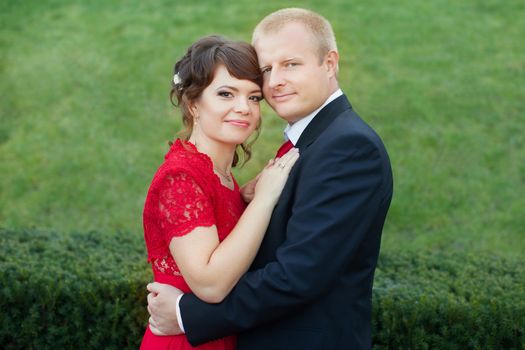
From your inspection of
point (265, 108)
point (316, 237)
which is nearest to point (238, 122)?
point (316, 237)

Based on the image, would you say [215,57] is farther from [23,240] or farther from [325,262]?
[23,240]

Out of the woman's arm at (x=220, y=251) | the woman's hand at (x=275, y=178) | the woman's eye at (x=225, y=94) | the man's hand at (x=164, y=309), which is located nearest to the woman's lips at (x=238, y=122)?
the woman's eye at (x=225, y=94)

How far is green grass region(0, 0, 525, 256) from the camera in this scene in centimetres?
818

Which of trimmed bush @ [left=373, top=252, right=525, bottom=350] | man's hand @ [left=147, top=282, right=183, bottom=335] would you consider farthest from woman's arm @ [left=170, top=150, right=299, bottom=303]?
trimmed bush @ [left=373, top=252, right=525, bottom=350]

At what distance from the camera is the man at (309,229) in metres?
2.64

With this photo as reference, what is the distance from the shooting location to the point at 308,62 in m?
3.00

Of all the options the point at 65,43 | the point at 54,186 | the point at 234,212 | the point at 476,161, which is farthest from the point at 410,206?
the point at 65,43

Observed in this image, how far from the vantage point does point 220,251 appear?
278 cm

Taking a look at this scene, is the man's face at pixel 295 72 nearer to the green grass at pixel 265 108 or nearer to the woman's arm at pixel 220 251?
the woman's arm at pixel 220 251

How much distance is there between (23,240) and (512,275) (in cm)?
350

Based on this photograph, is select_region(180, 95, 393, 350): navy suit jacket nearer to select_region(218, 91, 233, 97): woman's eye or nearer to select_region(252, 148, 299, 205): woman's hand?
Result: select_region(252, 148, 299, 205): woman's hand

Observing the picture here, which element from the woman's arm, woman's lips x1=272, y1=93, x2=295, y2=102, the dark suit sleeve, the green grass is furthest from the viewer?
the green grass

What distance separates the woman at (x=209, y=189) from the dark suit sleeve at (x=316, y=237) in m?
0.11

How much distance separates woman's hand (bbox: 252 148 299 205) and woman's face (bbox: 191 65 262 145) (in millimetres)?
240
